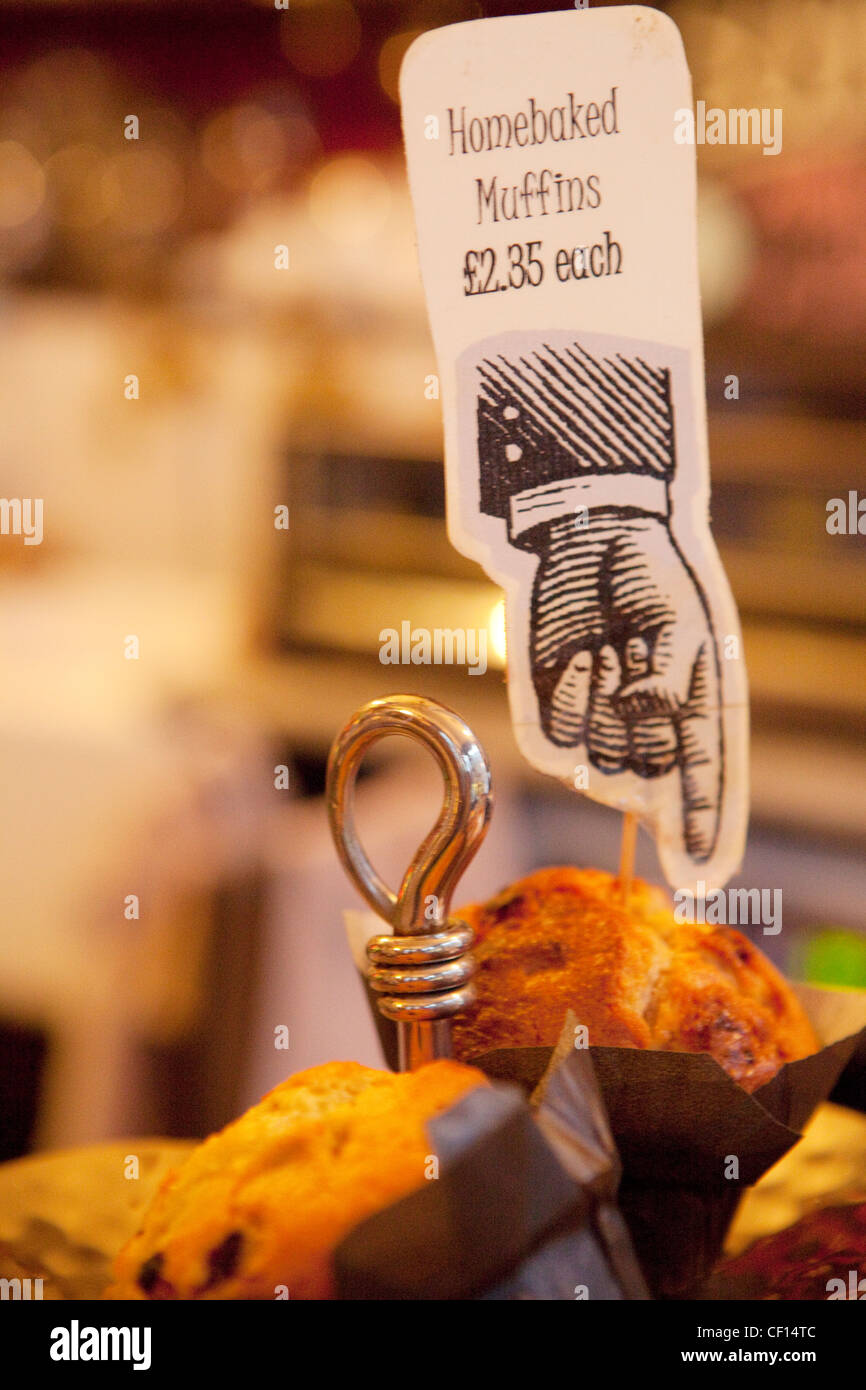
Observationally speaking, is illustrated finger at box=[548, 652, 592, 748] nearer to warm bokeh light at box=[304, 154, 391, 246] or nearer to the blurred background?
the blurred background

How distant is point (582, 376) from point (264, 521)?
1537mm

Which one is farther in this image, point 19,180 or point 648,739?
point 19,180

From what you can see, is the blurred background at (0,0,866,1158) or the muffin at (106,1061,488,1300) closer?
the muffin at (106,1061,488,1300)

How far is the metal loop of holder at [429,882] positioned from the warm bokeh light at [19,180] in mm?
1865

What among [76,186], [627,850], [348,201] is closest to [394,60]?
[627,850]

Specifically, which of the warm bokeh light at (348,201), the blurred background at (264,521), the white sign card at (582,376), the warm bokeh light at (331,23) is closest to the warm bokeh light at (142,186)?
the blurred background at (264,521)

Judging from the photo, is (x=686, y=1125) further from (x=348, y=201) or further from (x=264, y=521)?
A: (x=264, y=521)

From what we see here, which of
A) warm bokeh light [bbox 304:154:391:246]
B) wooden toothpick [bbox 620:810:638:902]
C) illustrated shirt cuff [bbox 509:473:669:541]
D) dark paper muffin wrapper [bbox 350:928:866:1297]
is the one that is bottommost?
dark paper muffin wrapper [bbox 350:928:866:1297]

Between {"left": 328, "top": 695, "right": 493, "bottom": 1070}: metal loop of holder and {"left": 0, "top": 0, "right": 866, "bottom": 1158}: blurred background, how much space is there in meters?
0.07

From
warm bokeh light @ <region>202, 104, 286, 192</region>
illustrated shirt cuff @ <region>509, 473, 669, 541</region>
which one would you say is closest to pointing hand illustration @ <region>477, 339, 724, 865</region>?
illustrated shirt cuff @ <region>509, 473, 669, 541</region>

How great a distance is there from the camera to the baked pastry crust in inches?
12.6

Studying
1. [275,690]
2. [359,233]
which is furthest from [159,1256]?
[359,233]

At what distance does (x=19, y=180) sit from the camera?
199 centimetres

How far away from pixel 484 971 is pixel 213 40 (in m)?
1.15
